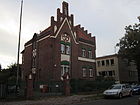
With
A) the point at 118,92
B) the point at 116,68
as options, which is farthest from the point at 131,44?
the point at 118,92

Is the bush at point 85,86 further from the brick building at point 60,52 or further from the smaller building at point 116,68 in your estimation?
the smaller building at point 116,68

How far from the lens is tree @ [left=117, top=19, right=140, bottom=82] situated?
42.3m

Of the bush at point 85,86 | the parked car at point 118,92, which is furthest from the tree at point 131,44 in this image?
the parked car at point 118,92

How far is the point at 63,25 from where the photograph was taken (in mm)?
36094

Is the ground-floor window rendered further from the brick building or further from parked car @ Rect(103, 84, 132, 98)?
parked car @ Rect(103, 84, 132, 98)

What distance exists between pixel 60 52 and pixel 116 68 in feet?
78.1

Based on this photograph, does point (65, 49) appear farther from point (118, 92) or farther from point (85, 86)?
point (118, 92)

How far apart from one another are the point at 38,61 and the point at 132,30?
22.0 meters

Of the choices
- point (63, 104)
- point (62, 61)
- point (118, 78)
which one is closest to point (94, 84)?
point (62, 61)

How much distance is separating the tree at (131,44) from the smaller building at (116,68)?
636 centimetres

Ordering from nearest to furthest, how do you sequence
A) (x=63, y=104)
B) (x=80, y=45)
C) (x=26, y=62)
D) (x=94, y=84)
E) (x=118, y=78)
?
(x=63, y=104) < (x=94, y=84) < (x=80, y=45) < (x=26, y=62) < (x=118, y=78)

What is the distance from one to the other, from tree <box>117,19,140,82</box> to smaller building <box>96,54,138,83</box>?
20.9 ft

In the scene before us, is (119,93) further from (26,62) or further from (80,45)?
(26,62)

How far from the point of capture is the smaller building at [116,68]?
53.2 metres
